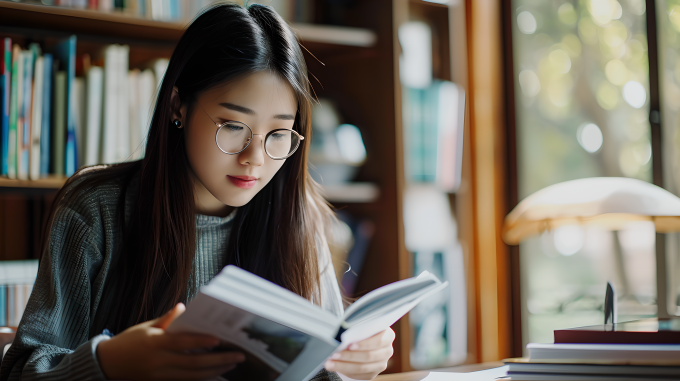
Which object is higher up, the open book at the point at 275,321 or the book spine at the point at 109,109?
the book spine at the point at 109,109

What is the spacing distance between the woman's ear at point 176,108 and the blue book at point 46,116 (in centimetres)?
59

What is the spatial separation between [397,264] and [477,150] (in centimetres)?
48

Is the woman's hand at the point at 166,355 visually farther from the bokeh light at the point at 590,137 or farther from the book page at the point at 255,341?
the bokeh light at the point at 590,137

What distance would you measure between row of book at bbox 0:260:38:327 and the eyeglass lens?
2.50 ft

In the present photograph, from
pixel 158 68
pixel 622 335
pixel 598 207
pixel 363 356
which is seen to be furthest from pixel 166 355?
pixel 158 68

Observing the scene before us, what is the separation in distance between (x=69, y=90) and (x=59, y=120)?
0.08 meters

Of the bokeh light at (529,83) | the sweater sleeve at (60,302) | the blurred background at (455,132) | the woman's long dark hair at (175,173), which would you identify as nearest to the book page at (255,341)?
the sweater sleeve at (60,302)

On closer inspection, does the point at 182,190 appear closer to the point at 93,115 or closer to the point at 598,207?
the point at 93,115

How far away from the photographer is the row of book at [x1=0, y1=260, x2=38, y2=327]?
1.39 meters

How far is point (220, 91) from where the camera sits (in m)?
0.95

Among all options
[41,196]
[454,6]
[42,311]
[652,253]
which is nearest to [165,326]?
[42,311]

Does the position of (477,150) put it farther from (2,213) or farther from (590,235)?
(2,213)

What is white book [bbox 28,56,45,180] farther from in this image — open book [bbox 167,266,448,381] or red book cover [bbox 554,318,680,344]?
red book cover [bbox 554,318,680,344]

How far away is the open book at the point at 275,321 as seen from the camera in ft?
1.83
